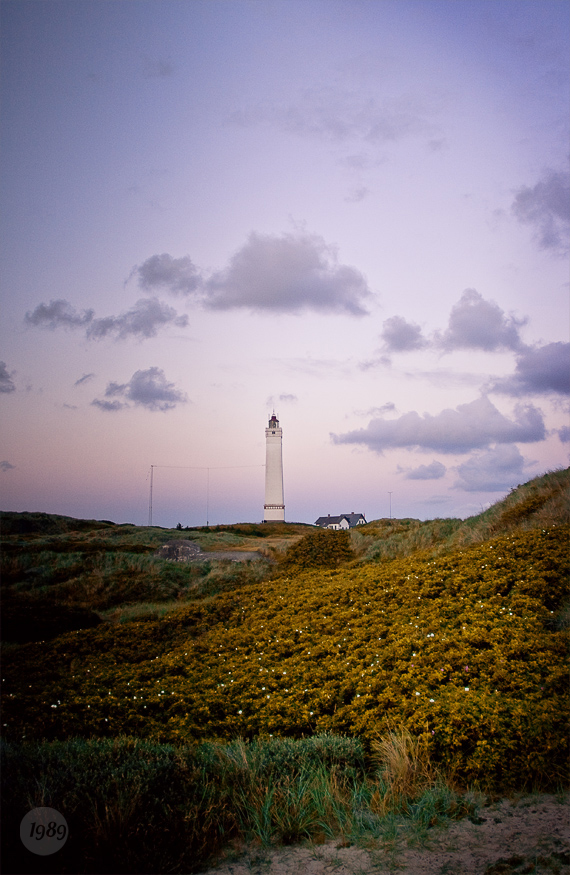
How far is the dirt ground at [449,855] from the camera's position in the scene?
3.32 meters

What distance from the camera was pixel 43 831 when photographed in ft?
10.6

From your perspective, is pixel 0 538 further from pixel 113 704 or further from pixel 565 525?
pixel 565 525

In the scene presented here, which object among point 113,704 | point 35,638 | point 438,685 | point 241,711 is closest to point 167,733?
point 241,711

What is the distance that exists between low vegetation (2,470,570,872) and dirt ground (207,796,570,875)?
0.46ft

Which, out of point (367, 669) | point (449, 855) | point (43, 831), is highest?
point (43, 831)

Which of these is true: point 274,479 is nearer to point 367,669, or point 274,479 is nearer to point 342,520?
point 342,520

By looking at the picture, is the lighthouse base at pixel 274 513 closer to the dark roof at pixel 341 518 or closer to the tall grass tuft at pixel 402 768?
the dark roof at pixel 341 518

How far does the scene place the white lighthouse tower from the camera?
47.8 m

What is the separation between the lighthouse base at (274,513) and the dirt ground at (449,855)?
43.9m

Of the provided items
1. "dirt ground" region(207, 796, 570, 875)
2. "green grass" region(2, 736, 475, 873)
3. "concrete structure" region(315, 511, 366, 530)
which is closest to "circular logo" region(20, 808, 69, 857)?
"green grass" region(2, 736, 475, 873)

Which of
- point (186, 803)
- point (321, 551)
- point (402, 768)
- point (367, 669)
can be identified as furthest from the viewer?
point (321, 551)

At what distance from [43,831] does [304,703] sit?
383 cm

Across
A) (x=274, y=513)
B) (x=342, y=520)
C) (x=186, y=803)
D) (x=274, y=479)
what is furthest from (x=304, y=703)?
(x=342, y=520)

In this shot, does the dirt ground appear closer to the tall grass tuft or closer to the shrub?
the tall grass tuft
